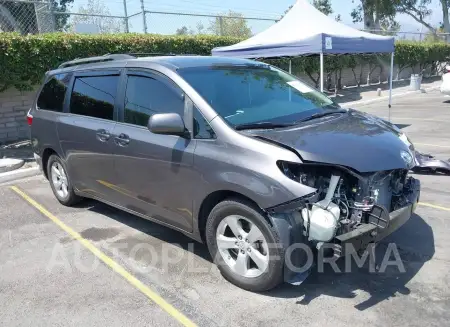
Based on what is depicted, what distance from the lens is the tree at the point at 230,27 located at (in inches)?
631

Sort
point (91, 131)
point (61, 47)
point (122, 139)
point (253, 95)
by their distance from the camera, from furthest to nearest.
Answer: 1. point (61, 47)
2. point (91, 131)
3. point (122, 139)
4. point (253, 95)

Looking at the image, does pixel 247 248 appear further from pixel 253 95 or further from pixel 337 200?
pixel 253 95

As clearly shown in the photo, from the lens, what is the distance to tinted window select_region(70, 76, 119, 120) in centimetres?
436

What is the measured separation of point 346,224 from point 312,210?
0.27 metres

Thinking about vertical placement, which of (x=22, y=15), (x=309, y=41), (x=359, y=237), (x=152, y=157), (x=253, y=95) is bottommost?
(x=359, y=237)

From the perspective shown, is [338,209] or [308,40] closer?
[338,209]

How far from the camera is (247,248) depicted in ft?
10.8

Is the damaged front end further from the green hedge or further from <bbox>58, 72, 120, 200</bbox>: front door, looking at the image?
the green hedge

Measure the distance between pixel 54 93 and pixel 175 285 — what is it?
314cm

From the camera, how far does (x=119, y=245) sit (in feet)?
14.1

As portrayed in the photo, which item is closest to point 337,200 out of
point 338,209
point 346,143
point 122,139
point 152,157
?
point 338,209

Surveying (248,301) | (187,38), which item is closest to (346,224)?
(248,301)

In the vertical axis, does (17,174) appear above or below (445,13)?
below

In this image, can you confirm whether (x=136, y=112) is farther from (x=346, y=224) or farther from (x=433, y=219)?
(x=433, y=219)
